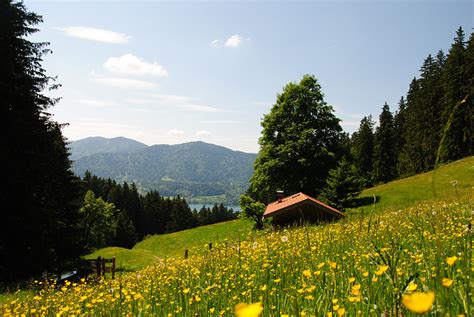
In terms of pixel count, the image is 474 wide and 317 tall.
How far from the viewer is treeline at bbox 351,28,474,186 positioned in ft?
157

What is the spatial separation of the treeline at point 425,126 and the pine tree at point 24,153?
3139cm

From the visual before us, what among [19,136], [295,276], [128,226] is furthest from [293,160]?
[128,226]

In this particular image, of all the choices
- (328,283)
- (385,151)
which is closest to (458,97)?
(385,151)

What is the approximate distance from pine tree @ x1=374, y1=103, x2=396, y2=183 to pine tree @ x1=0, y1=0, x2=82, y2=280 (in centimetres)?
6246

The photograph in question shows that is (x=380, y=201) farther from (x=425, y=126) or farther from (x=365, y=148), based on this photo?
(x=365, y=148)

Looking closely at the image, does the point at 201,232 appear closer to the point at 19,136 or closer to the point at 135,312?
the point at 19,136

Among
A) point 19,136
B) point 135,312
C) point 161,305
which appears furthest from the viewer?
point 19,136

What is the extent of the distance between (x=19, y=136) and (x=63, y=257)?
42.8 feet

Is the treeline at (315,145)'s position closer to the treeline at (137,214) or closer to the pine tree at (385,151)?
the pine tree at (385,151)

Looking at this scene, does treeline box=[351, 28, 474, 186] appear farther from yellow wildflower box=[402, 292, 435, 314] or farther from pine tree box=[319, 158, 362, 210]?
yellow wildflower box=[402, 292, 435, 314]

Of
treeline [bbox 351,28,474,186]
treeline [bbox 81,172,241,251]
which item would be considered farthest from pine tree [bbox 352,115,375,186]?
treeline [bbox 81,172,241,251]

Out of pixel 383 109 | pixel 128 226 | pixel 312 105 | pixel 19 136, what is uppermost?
pixel 383 109

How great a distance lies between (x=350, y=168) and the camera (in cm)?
3155

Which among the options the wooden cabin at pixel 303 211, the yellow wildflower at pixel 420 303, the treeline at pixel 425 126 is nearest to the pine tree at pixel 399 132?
the treeline at pixel 425 126
